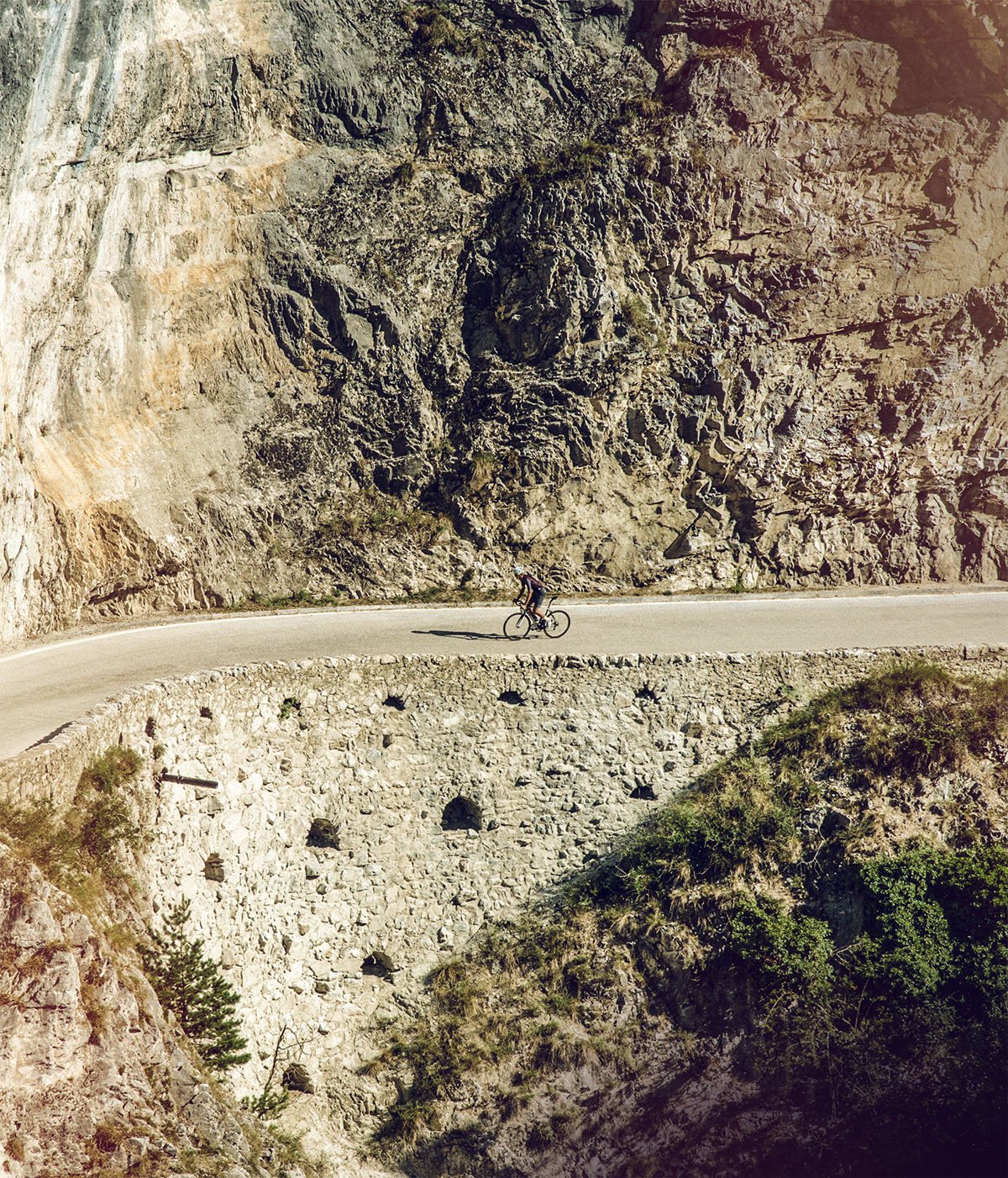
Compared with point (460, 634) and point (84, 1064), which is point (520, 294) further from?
point (84, 1064)

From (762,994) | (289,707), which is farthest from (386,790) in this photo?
(762,994)

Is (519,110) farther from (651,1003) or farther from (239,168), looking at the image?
(651,1003)

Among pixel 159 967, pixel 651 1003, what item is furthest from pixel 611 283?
pixel 159 967

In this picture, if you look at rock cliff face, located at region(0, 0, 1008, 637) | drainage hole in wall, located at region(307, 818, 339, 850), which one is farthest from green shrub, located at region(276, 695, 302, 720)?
rock cliff face, located at region(0, 0, 1008, 637)

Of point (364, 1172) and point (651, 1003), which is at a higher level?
point (651, 1003)

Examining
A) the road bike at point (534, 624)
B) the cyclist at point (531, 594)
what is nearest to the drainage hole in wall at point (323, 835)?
the road bike at point (534, 624)

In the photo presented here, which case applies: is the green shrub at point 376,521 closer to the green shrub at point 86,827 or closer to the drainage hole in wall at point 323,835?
the drainage hole in wall at point 323,835

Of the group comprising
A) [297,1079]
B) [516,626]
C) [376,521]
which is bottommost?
[297,1079]
